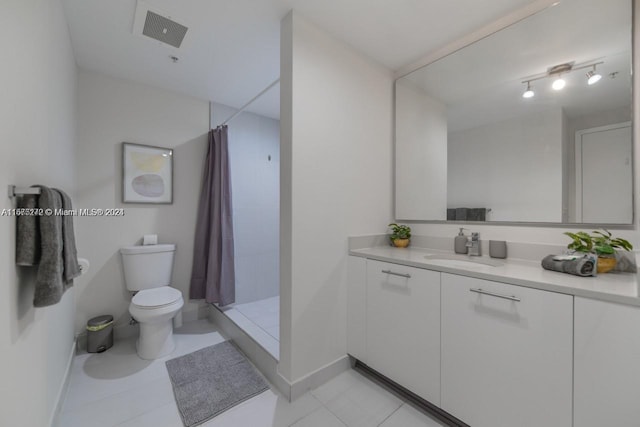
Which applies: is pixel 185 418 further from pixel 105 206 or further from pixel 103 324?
pixel 105 206

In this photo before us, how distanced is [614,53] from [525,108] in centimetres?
40

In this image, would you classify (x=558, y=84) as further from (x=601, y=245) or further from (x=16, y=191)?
(x=16, y=191)

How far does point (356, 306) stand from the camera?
1.75 meters

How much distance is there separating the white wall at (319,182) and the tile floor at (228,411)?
0.58ft

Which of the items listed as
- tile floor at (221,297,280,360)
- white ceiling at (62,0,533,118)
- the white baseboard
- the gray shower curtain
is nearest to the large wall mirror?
white ceiling at (62,0,533,118)

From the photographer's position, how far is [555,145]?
1.43 meters

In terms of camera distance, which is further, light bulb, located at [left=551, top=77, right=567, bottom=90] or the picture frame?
the picture frame

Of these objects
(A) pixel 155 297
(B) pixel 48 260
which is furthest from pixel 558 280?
(A) pixel 155 297

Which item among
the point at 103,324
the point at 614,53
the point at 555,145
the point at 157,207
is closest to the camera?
the point at 614,53

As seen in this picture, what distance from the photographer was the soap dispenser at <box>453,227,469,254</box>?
1.73 meters

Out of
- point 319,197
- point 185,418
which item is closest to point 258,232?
point 319,197

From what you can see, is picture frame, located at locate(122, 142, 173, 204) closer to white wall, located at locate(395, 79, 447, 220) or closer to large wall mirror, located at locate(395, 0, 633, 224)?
white wall, located at locate(395, 79, 447, 220)

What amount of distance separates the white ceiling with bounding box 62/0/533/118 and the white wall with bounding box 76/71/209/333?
0.22 m

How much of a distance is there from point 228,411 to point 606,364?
1.75 meters
